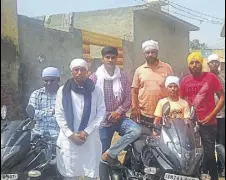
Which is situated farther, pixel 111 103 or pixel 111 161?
pixel 111 103

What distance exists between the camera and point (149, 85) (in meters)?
4.99

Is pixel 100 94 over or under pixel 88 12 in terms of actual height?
under

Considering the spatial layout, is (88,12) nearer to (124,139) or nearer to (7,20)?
(7,20)

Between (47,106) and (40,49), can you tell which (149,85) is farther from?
(40,49)

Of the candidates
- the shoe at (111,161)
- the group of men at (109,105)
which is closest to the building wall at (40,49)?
the group of men at (109,105)

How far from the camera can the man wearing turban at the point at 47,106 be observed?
4824mm

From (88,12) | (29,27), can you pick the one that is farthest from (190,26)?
(29,27)

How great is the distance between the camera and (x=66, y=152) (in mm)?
4336

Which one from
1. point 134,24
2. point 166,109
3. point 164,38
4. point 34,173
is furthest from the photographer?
point 164,38

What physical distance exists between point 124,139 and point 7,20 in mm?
5631

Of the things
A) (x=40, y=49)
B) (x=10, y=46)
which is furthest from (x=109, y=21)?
(x=10, y=46)

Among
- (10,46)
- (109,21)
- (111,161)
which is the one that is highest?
(109,21)

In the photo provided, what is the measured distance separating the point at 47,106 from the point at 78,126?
2.07ft

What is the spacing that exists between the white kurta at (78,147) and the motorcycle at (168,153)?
42 cm
